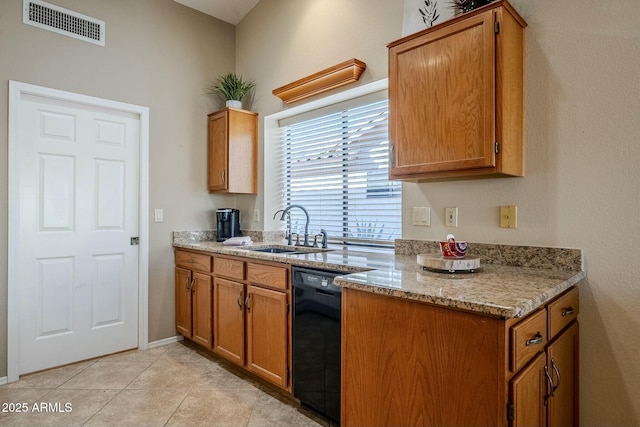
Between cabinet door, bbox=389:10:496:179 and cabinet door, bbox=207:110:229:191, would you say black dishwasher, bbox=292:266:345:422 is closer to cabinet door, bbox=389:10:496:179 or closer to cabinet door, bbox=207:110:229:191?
cabinet door, bbox=389:10:496:179

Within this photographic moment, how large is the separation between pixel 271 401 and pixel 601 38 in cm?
258

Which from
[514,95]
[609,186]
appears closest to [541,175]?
[609,186]

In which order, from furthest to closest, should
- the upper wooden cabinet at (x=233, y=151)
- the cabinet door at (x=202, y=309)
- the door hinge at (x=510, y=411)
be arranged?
the upper wooden cabinet at (x=233, y=151) < the cabinet door at (x=202, y=309) < the door hinge at (x=510, y=411)

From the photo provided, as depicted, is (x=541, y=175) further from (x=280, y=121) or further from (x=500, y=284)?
(x=280, y=121)

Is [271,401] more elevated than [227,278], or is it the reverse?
[227,278]

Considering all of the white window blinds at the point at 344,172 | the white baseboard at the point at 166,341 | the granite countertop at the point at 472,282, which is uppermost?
the white window blinds at the point at 344,172

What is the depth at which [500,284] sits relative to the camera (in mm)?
1384

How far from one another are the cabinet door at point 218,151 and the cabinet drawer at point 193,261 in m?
0.68

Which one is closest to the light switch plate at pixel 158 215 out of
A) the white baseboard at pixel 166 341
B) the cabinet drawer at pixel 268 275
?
the white baseboard at pixel 166 341

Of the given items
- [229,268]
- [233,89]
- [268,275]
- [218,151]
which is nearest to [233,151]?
[218,151]

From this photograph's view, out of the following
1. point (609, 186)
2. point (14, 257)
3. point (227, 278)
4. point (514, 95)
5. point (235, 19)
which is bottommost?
point (227, 278)

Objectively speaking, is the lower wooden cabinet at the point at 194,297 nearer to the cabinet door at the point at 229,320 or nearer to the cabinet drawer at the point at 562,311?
the cabinet door at the point at 229,320

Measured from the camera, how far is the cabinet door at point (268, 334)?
221 centimetres

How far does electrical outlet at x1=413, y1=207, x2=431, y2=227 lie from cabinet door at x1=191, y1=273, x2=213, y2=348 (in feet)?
5.46
